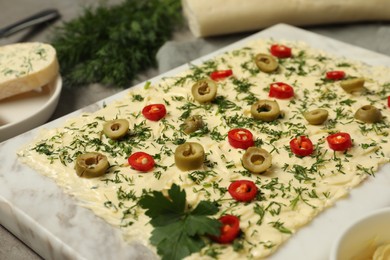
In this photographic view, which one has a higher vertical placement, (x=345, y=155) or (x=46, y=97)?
(x=345, y=155)

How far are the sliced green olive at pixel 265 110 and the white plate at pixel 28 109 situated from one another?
60.9 inches

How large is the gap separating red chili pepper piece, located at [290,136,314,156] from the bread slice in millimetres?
2093

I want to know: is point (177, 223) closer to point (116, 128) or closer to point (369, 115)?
point (116, 128)

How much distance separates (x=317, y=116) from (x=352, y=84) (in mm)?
513

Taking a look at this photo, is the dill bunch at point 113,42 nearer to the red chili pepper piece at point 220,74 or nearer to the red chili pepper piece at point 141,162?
the red chili pepper piece at point 220,74

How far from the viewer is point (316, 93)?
162 inches

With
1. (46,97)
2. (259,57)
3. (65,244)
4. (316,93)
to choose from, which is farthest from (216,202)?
(46,97)

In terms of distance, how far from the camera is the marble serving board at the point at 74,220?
2869mm

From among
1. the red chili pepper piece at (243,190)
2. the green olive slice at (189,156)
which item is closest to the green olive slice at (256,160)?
the red chili pepper piece at (243,190)

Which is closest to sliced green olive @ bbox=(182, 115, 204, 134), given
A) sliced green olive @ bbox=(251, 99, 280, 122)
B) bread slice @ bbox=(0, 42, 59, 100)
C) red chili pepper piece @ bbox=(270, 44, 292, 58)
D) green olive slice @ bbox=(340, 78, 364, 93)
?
sliced green olive @ bbox=(251, 99, 280, 122)

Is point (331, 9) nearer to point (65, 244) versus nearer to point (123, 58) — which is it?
point (123, 58)

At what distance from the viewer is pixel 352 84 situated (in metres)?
4.03

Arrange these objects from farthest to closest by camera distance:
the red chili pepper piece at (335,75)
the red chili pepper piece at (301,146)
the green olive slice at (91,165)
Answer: the red chili pepper piece at (335,75) < the red chili pepper piece at (301,146) < the green olive slice at (91,165)

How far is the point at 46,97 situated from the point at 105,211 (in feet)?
6.46
